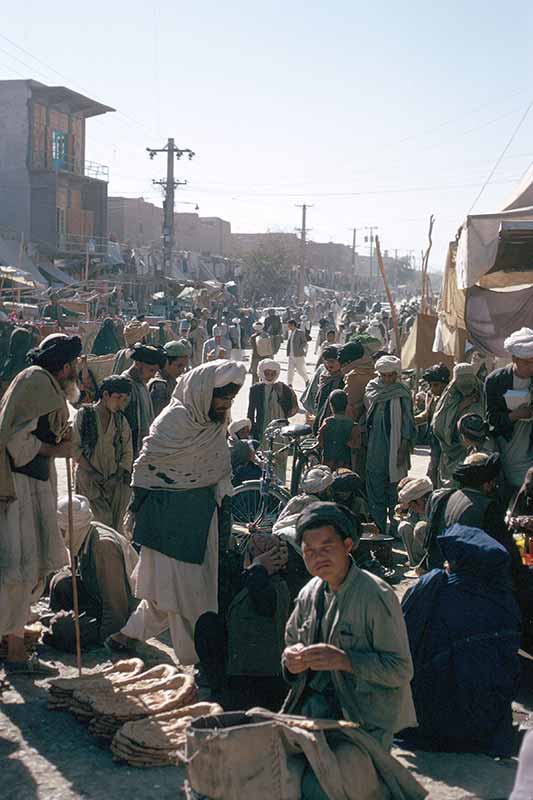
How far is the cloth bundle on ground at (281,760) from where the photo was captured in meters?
3.36

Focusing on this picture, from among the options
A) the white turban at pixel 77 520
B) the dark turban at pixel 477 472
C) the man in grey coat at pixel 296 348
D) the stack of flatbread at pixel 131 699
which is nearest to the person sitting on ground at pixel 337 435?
the white turban at pixel 77 520

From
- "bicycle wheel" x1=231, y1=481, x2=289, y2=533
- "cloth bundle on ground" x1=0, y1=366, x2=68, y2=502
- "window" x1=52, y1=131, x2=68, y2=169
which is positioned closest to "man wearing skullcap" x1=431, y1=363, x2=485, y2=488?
"bicycle wheel" x1=231, y1=481, x2=289, y2=533

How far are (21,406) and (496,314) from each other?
5.96 metres

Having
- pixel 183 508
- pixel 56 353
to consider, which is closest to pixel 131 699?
pixel 183 508

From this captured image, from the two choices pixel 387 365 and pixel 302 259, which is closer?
pixel 387 365

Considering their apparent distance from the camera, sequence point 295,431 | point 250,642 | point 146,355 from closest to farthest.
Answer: point 250,642 → point 146,355 → point 295,431

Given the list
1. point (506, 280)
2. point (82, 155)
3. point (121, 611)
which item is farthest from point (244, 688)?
point (82, 155)

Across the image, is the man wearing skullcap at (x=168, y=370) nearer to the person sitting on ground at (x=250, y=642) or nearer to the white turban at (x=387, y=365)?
the white turban at (x=387, y=365)

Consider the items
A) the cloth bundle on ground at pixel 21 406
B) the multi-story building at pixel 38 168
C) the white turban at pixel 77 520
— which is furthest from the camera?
the multi-story building at pixel 38 168

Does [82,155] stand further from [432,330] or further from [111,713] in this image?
[111,713]

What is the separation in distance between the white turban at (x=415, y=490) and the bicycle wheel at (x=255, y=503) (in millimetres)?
1151

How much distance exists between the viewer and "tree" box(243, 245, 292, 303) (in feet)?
247

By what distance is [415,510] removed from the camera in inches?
287

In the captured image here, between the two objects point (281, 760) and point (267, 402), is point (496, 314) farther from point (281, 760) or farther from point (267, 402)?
point (281, 760)
